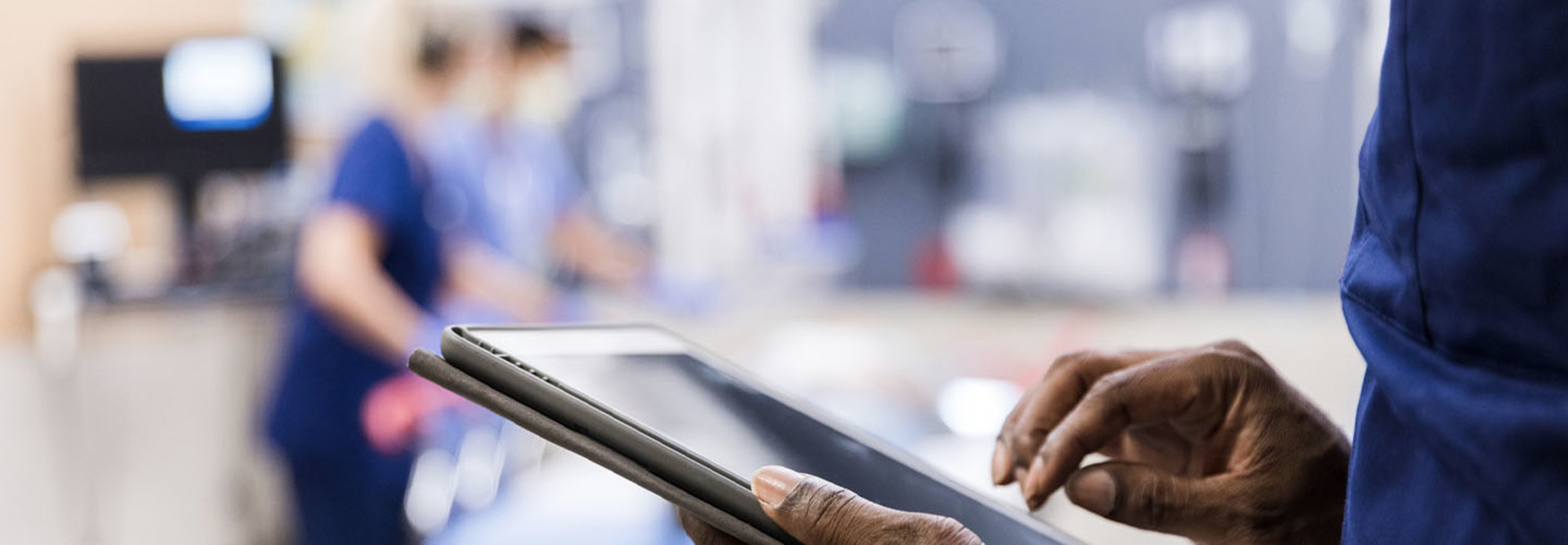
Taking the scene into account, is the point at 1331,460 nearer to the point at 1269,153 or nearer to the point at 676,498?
the point at 676,498

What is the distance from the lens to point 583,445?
618 mm

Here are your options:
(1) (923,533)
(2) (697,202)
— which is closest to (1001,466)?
(1) (923,533)

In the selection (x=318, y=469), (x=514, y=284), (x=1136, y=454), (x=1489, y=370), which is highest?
(x=1489, y=370)

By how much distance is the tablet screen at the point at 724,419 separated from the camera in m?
0.67

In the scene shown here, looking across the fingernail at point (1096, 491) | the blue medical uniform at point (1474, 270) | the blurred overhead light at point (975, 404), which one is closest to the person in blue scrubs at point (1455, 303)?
the blue medical uniform at point (1474, 270)

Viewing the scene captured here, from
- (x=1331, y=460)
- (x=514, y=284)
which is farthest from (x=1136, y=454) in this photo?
(x=514, y=284)

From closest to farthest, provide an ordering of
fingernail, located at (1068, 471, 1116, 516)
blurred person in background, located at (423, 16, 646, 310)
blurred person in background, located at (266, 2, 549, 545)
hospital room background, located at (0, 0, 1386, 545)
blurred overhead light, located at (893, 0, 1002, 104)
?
fingernail, located at (1068, 471, 1116, 516) → blurred person in background, located at (266, 2, 549, 545) → blurred person in background, located at (423, 16, 646, 310) → hospital room background, located at (0, 0, 1386, 545) → blurred overhead light, located at (893, 0, 1002, 104)

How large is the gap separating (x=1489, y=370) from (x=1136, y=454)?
0.46 meters

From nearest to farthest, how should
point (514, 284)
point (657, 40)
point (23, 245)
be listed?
1. point (514, 284)
2. point (23, 245)
3. point (657, 40)

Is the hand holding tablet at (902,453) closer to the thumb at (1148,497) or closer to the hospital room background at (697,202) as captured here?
the thumb at (1148,497)

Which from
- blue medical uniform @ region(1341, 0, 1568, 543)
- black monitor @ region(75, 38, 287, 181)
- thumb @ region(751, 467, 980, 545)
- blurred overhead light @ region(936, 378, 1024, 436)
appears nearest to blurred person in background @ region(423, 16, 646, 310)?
black monitor @ region(75, 38, 287, 181)

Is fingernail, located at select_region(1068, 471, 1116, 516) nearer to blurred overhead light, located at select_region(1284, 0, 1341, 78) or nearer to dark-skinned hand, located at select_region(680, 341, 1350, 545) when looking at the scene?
dark-skinned hand, located at select_region(680, 341, 1350, 545)

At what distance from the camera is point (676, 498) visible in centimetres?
61

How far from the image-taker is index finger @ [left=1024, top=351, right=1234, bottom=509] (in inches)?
33.1
